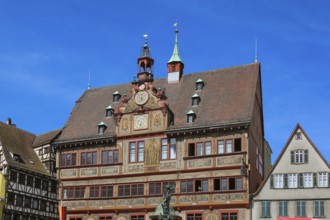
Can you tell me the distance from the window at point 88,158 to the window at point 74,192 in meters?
2.16

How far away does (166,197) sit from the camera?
115 feet

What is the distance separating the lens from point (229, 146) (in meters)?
46.1

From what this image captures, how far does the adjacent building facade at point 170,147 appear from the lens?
45.8 m

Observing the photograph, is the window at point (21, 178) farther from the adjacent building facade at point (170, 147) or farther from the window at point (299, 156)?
the window at point (299, 156)

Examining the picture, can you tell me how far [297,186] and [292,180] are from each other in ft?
1.77

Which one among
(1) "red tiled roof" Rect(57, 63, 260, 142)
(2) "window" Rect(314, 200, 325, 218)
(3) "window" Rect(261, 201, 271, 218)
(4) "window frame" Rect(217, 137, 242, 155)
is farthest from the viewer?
(1) "red tiled roof" Rect(57, 63, 260, 142)

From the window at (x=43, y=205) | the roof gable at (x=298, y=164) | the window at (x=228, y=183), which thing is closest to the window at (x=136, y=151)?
the window at (x=228, y=183)

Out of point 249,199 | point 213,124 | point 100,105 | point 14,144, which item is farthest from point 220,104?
point 14,144

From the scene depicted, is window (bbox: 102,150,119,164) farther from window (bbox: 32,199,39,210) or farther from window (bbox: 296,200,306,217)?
window (bbox: 296,200,306,217)

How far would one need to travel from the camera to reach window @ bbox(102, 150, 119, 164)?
5066 cm

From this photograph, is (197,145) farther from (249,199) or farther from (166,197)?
(166,197)

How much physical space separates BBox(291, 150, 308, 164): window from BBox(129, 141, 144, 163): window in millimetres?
12050

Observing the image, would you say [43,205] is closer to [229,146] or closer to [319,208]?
[229,146]

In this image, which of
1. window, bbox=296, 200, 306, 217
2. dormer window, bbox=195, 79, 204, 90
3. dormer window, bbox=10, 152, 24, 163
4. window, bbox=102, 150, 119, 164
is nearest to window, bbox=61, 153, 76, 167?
window, bbox=102, 150, 119, 164
